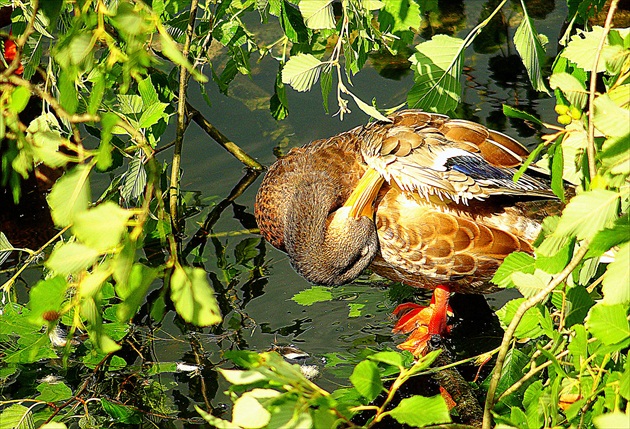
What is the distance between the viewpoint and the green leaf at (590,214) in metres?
1.39

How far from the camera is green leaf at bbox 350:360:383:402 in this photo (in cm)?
144

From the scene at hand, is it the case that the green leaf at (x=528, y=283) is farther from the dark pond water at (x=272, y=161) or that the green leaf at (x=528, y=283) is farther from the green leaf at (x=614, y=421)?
the dark pond water at (x=272, y=161)

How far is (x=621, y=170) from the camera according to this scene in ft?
4.21

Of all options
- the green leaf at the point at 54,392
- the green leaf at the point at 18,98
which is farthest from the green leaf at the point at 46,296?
the green leaf at the point at 54,392

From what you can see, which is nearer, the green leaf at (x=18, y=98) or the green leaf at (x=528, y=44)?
the green leaf at (x=18, y=98)

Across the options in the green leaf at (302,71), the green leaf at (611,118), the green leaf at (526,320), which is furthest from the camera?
the green leaf at (302,71)

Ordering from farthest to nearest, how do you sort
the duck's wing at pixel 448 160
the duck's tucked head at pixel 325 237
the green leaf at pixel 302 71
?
the duck's tucked head at pixel 325 237, the duck's wing at pixel 448 160, the green leaf at pixel 302 71

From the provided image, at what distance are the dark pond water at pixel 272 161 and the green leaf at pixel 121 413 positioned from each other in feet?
0.56

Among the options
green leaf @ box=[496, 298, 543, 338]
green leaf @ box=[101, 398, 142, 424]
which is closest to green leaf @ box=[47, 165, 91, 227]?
green leaf @ box=[496, 298, 543, 338]

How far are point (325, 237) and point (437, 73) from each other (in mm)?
1110

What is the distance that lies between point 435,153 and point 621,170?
2222 mm

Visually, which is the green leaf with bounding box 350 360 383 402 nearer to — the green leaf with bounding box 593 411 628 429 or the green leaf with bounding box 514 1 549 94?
the green leaf with bounding box 593 411 628 429

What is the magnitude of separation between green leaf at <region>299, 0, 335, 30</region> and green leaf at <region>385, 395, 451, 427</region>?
46.8 inches

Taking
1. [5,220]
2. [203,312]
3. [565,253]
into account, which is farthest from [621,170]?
[5,220]
